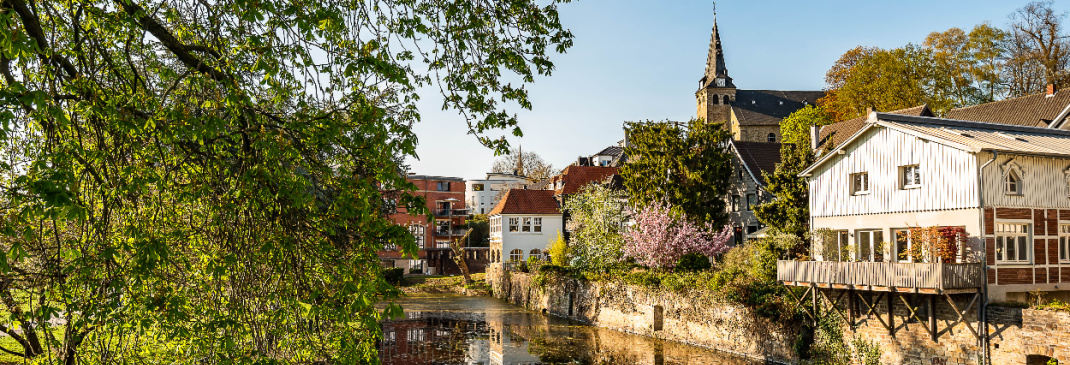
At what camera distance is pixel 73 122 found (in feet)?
20.2

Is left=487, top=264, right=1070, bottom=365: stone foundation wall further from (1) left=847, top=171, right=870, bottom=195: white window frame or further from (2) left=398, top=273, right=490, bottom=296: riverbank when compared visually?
(2) left=398, top=273, right=490, bottom=296: riverbank

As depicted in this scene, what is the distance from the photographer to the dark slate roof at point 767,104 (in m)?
72.7

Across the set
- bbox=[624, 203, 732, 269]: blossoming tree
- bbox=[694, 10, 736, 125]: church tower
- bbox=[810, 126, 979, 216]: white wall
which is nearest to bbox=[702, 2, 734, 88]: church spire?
bbox=[694, 10, 736, 125]: church tower

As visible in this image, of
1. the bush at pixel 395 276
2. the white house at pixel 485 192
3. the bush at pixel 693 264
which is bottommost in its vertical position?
the bush at pixel 395 276

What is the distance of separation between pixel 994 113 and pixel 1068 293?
1461 centimetres

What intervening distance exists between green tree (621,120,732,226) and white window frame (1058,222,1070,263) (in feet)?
57.0

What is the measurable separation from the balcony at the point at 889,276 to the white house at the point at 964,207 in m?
0.02

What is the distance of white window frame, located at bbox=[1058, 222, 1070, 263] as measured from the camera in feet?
65.5

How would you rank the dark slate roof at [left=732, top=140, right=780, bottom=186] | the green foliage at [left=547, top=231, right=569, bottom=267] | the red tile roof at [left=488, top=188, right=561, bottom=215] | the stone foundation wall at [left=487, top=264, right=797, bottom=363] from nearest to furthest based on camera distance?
the stone foundation wall at [left=487, top=264, right=797, bottom=363] < the dark slate roof at [left=732, top=140, right=780, bottom=186] < the green foliage at [left=547, top=231, right=569, bottom=267] < the red tile roof at [left=488, top=188, right=561, bottom=215]

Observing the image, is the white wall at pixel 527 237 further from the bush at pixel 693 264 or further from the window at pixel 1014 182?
the window at pixel 1014 182

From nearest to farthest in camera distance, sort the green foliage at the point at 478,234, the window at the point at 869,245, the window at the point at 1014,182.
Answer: the window at the point at 1014,182
the window at the point at 869,245
the green foliage at the point at 478,234

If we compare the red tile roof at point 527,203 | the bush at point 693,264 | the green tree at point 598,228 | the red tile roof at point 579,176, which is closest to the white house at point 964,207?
the bush at point 693,264

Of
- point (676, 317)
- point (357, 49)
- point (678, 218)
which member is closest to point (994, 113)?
point (678, 218)

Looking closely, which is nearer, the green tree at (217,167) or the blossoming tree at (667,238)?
the green tree at (217,167)
